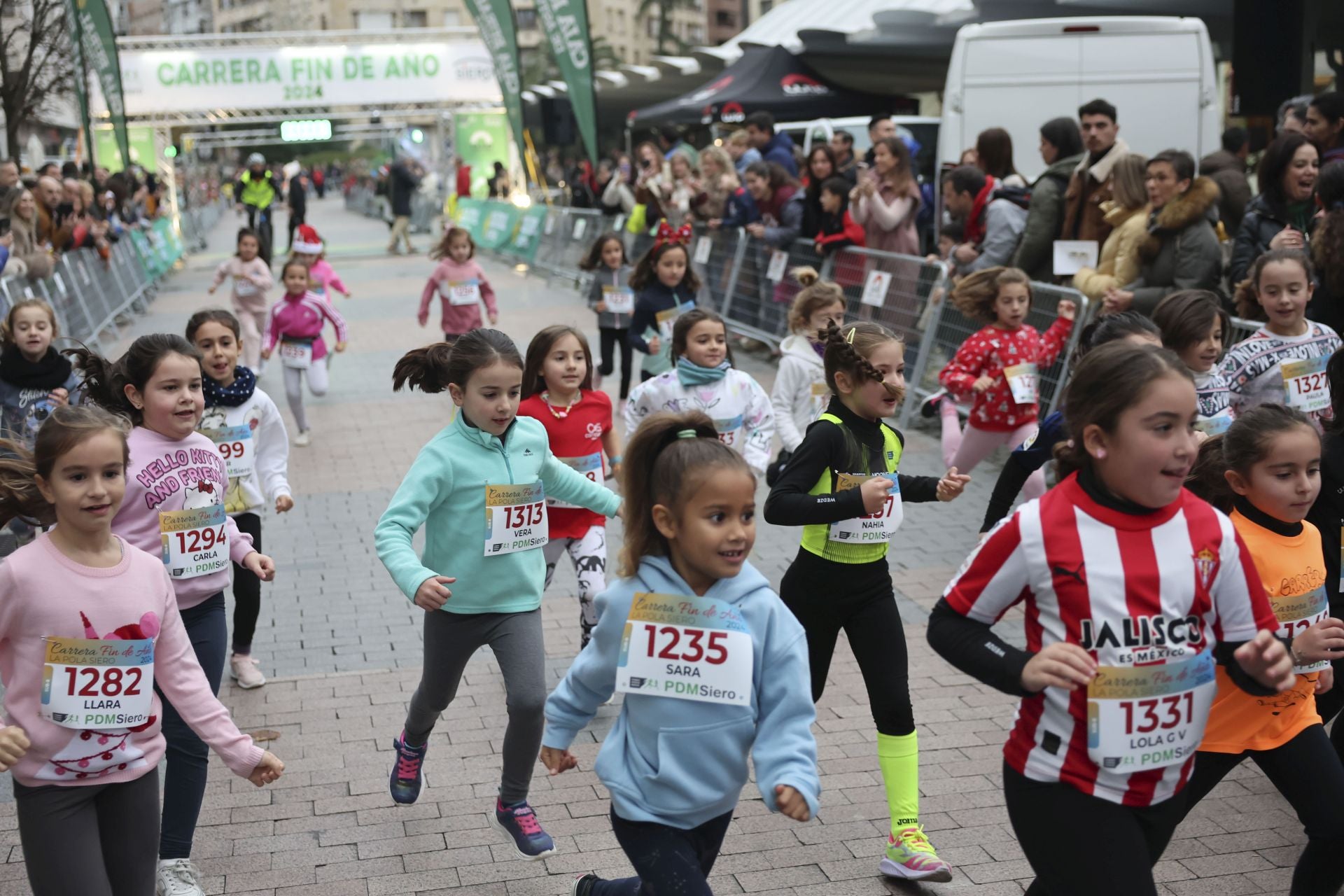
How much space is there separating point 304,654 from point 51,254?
379 inches

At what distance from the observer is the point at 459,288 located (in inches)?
468

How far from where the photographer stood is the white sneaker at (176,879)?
162 inches

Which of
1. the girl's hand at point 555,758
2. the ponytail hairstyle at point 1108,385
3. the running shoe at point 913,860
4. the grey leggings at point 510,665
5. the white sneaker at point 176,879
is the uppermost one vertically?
the ponytail hairstyle at point 1108,385

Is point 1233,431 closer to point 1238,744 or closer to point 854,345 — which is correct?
point 1238,744

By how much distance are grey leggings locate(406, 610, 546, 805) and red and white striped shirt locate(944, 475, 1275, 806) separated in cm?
173

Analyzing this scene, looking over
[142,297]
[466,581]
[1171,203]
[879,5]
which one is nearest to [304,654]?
[466,581]

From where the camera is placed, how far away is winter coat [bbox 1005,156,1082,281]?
9.42 m

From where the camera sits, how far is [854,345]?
4.34 metres

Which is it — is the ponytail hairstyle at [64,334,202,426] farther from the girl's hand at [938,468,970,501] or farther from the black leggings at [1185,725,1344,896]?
the black leggings at [1185,725,1344,896]

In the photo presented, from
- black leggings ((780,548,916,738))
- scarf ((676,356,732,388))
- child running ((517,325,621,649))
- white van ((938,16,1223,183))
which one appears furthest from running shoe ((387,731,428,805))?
white van ((938,16,1223,183))

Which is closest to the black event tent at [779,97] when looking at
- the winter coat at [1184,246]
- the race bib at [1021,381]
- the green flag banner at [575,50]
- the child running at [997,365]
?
the green flag banner at [575,50]

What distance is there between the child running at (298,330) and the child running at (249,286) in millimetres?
1665

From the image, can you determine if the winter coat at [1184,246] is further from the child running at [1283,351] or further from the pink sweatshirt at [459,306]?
the pink sweatshirt at [459,306]

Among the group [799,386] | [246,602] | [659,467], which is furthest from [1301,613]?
[246,602]
